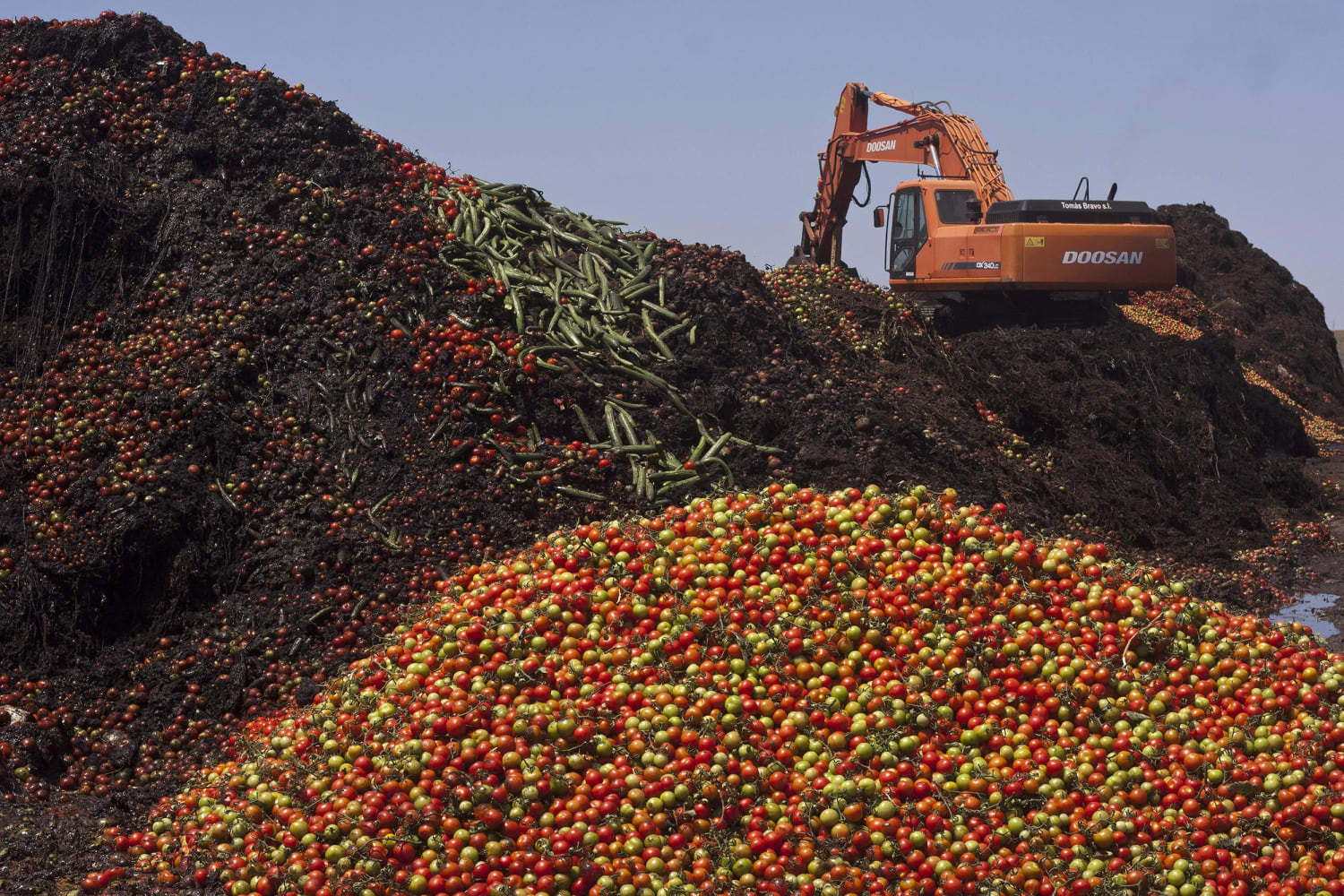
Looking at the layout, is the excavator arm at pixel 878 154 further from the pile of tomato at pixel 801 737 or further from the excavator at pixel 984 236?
the pile of tomato at pixel 801 737

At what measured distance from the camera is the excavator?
1841 centimetres

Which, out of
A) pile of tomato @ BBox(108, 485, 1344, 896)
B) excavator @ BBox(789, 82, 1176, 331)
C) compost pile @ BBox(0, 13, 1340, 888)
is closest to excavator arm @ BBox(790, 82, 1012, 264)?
excavator @ BBox(789, 82, 1176, 331)

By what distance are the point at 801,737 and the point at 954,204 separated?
1656cm

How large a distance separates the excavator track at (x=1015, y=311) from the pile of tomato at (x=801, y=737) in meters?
14.0

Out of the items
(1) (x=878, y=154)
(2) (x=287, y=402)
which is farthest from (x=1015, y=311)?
(2) (x=287, y=402)

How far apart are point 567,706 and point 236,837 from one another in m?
1.58

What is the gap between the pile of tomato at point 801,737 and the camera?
14.8 feet

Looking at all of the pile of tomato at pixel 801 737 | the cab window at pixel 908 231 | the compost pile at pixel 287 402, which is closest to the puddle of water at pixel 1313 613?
the compost pile at pixel 287 402

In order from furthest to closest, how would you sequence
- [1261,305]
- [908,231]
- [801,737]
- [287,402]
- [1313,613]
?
1. [1261,305]
2. [908,231]
3. [1313,613]
4. [287,402]
5. [801,737]

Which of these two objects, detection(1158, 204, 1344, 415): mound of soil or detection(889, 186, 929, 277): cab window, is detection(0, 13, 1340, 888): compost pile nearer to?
detection(889, 186, 929, 277): cab window

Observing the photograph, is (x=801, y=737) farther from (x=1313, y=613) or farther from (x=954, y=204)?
(x=954, y=204)

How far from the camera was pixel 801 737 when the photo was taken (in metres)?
4.96

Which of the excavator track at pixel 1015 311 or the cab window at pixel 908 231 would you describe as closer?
the excavator track at pixel 1015 311

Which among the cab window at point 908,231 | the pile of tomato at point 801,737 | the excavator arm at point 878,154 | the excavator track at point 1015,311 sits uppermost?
the excavator arm at point 878,154
